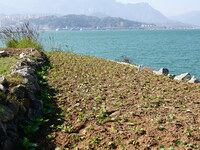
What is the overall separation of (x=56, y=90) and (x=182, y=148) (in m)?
4.64

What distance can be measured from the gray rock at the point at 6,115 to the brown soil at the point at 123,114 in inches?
27.0

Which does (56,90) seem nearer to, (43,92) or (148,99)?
(43,92)

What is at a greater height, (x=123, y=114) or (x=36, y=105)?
(x=36, y=105)

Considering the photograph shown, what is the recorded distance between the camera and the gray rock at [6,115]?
169 inches

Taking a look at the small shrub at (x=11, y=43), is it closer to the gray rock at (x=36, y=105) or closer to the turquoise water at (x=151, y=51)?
the turquoise water at (x=151, y=51)

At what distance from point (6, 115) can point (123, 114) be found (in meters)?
2.52

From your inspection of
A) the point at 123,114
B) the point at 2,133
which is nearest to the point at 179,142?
the point at 123,114

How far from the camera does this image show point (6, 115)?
441 cm

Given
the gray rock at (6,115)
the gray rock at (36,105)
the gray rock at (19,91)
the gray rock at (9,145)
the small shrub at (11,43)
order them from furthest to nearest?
the small shrub at (11,43) < the gray rock at (36,105) < the gray rock at (19,91) < the gray rock at (6,115) < the gray rock at (9,145)

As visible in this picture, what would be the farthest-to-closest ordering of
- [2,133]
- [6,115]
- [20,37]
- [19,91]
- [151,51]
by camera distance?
1. [151,51]
2. [20,37]
3. [19,91]
4. [6,115]
5. [2,133]

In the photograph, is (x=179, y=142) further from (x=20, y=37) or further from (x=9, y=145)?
(x=20, y=37)

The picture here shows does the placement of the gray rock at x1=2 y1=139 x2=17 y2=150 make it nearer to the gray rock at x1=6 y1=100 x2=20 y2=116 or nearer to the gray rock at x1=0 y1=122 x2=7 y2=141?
the gray rock at x1=0 y1=122 x2=7 y2=141

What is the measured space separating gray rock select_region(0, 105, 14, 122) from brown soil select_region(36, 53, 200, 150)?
685 millimetres

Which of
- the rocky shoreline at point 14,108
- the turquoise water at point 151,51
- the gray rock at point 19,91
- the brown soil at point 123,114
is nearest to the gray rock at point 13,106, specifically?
the rocky shoreline at point 14,108
